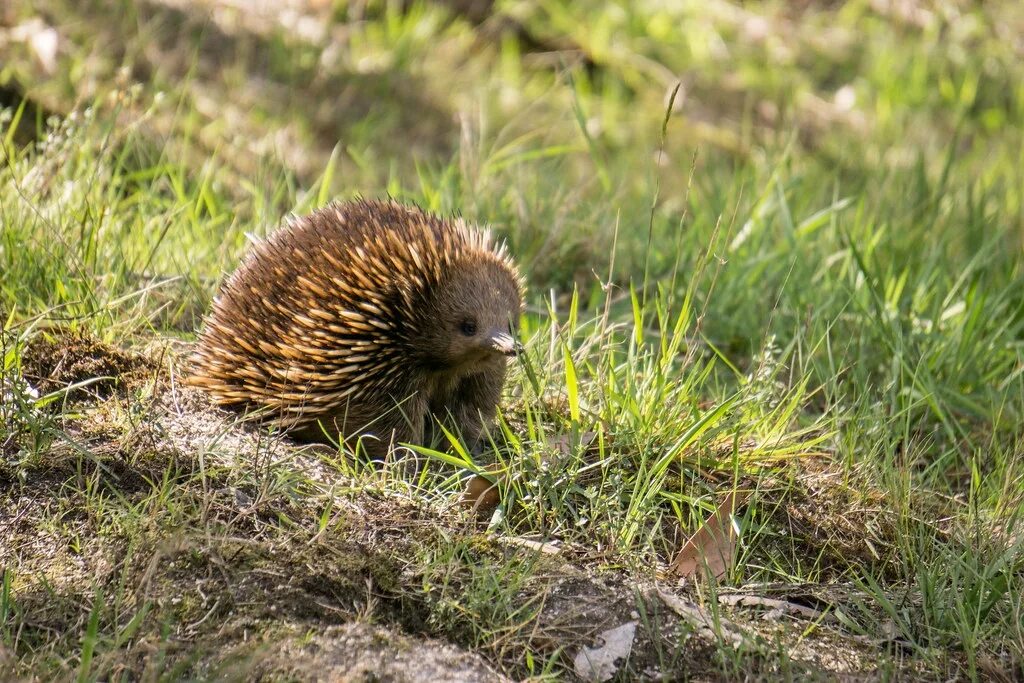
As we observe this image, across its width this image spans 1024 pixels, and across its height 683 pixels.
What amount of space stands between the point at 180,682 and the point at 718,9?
6.78m

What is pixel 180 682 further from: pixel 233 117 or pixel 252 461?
pixel 233 117

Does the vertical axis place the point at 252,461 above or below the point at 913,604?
above

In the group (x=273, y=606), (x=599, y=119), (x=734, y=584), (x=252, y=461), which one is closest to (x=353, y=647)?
(x=273, y=606)

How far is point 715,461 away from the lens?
3.21 meters

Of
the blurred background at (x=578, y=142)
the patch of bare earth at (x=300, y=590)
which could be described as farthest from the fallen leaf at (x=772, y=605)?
the blurred background at (x=578, y=142)

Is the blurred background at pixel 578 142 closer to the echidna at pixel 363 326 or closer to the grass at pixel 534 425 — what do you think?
the grass at pixel 534 425

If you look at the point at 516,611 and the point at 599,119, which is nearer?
the point at 516,611

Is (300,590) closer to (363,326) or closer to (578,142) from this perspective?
(363,326)

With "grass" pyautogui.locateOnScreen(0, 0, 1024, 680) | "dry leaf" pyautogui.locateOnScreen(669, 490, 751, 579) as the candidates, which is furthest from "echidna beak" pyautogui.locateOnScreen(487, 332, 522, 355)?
"dry leaf" pyautogui.locateOnScreen(669, 490, 751, 579)

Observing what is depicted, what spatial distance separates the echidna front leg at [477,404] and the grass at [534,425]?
4.9 inches

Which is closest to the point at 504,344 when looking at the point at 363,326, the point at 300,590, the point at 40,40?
the point at 363,326

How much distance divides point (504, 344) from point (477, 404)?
30cm

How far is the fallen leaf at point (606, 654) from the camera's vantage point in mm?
2639

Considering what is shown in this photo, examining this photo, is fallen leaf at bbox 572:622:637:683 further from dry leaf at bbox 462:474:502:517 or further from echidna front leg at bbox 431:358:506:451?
echidna front leg at bbox 431:358:506:451
